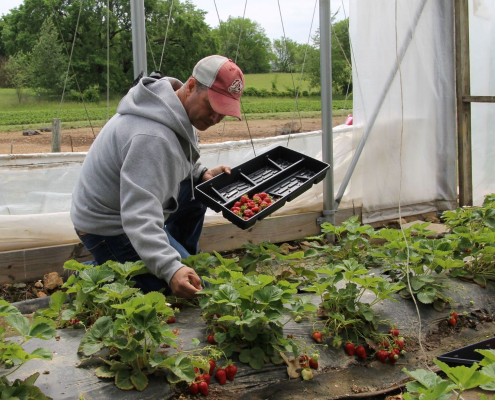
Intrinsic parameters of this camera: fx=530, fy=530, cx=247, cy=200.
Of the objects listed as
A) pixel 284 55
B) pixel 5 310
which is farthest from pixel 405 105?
pixel 284 55

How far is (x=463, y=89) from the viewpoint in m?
4.93

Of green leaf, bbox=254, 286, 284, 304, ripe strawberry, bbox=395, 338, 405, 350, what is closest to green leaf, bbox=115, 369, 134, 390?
green leaf, bbox=254, 286, 284, 304

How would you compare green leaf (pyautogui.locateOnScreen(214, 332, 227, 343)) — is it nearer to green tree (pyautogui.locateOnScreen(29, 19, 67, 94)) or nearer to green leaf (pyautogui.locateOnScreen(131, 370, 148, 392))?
green leaf (pyautogui.locateOnScreen(131, 370, 148, 392))

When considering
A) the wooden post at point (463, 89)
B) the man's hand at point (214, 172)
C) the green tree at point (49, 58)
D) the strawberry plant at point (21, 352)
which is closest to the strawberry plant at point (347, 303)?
the man's hand at point (214, 172)

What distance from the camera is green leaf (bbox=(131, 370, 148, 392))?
1.91m

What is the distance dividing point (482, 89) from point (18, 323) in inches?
184

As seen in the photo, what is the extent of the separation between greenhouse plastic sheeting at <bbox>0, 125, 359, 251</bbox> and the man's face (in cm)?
139

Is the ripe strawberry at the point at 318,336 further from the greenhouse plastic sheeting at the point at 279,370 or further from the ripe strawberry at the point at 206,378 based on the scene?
the ripe strawberry at the point at 206,378

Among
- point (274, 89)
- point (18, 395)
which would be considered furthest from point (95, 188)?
point (274, 89)

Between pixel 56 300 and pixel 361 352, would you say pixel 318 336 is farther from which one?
pixel 56 300

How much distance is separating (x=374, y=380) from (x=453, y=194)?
3.12 metres

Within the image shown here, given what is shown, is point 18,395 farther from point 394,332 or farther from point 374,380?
point 394,332

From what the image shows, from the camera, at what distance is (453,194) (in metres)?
5.01

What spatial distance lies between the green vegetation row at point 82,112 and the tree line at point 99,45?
875 mm
